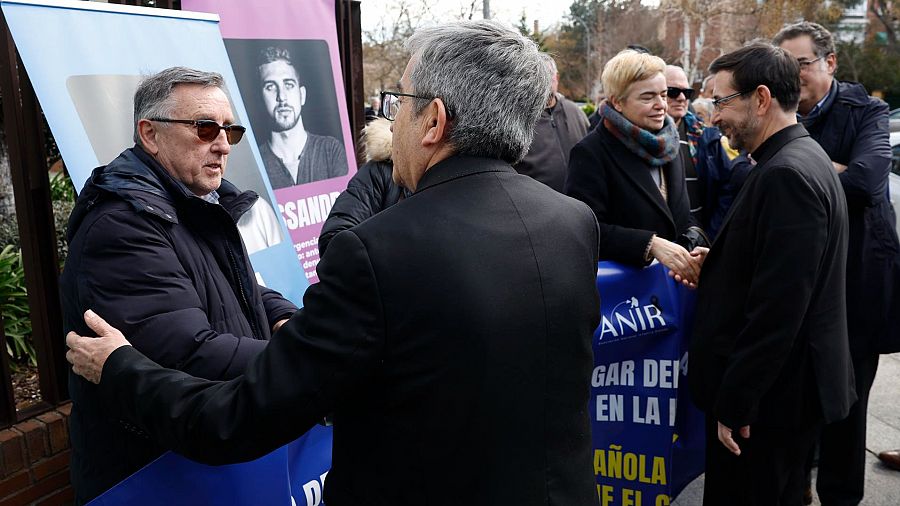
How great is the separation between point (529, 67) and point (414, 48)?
0.78ft

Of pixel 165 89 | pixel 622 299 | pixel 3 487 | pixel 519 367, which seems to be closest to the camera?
pixel 519 367

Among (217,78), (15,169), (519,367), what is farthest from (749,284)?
(15,169)

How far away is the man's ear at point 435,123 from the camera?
4.54 ft

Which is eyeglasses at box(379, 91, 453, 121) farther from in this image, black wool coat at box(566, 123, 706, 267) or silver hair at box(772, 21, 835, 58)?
silver hair at box(772, 21, 835, 58)

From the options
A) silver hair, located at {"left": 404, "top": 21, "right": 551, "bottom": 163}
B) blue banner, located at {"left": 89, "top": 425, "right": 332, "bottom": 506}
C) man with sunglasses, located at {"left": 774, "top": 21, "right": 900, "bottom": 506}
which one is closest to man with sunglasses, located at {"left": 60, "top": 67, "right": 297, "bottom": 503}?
blue banner, located at {"left": 89, "top": 425, "right": 332, "bottom": 506}

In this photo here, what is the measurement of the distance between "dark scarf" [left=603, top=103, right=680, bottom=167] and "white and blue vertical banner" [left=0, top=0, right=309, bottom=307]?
1.69m

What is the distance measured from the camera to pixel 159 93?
2.14 meters

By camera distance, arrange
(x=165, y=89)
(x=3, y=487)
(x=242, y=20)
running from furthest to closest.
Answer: (x=242, y=20) < (x=3, y=487) < (x=165, y=89)

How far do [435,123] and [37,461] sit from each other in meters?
2.54

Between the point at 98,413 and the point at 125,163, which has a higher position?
the point at 125,163

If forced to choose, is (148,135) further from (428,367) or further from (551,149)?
(551,149)

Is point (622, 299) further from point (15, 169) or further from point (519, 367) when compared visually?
point (15, 169)

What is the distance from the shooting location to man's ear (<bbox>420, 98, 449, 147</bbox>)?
1.38 meters

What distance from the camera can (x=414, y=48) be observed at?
4.79 feet
